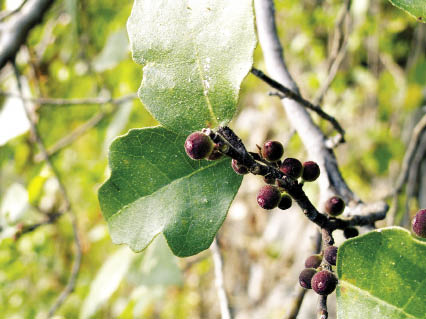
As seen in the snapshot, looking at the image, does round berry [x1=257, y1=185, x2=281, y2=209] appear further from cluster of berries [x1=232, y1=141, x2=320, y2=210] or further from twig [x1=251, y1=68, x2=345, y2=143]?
twig [x1=251, y1=68, x2=345, y2=143]

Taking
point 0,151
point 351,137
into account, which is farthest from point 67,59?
point 351,137

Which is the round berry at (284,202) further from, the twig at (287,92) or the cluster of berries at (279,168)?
the twig at (287,92)

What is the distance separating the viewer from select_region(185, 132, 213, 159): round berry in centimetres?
52

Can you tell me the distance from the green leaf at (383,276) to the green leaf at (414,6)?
263mm

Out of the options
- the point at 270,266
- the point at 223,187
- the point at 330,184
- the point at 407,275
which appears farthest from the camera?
the point at 270,266

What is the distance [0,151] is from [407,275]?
1.67m

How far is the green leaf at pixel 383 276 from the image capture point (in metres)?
0.50

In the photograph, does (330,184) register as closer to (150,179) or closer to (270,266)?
(150,179)

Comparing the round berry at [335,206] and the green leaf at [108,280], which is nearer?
the round berry at [335,206]

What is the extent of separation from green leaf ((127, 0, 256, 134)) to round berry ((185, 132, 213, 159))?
0.06 m

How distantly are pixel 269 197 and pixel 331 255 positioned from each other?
4.7 inches

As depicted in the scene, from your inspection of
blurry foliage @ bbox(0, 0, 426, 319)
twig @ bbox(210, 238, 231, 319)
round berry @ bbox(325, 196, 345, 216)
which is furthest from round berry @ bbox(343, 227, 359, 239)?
blurry foliage @ bbox(0, 0, 426, 319)

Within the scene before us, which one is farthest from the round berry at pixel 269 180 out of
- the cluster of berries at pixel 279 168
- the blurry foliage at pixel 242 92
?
the blurry foliage at pixel 242 92

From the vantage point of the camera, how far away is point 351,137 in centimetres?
274
